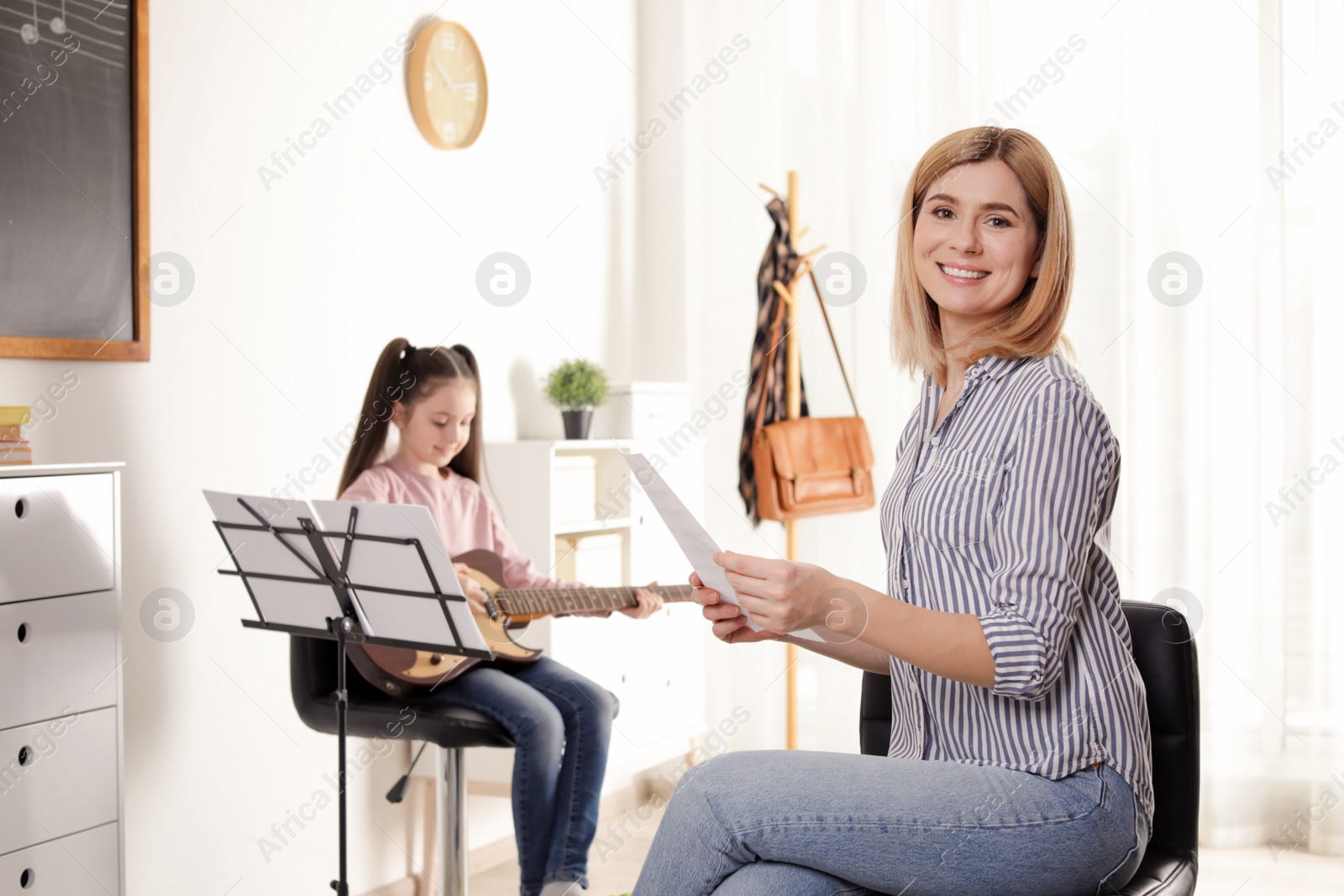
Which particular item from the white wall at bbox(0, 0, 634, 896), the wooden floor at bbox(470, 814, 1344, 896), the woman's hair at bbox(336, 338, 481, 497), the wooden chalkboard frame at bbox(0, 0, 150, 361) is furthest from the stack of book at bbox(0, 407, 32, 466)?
the wooden floor at bbox(470, 814, 1344, 896)

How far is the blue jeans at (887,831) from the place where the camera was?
3.63ft

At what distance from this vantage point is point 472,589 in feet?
8.41

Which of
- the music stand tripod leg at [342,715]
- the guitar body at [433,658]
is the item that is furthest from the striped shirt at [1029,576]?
the guitar body at [433,658]

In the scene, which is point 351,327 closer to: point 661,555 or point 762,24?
point 661,555

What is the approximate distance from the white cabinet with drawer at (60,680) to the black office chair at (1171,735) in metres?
1.29

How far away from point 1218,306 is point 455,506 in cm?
223

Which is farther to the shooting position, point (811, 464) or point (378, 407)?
point (811, 464)

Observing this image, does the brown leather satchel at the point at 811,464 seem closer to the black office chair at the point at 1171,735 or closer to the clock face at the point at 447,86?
the clock face at the point at 447,86

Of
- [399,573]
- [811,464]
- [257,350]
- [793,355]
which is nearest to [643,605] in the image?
[399,573]

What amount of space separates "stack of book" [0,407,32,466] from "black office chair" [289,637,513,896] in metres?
0.68

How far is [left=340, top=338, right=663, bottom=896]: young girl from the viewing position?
2.48m

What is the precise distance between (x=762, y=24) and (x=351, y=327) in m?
1.90

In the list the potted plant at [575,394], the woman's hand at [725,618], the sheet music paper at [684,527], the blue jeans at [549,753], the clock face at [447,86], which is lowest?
the blue jeans at [549,753]

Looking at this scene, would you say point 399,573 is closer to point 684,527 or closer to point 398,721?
point 398,721
